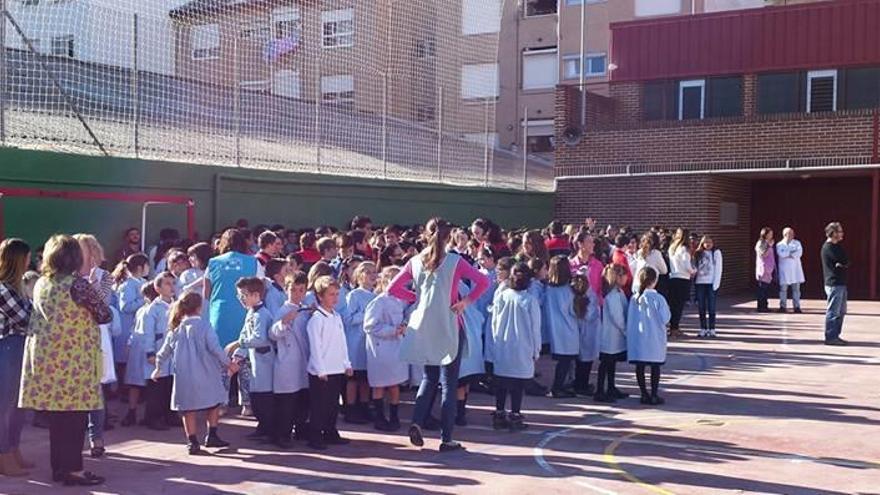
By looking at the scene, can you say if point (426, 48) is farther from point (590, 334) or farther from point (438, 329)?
point (438, 329)

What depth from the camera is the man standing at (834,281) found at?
1390 centimetres

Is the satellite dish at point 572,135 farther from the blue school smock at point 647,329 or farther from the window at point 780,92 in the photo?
the blue school smock at point 647,329

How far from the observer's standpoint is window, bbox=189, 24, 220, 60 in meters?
14.8

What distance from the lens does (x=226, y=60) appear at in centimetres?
1538

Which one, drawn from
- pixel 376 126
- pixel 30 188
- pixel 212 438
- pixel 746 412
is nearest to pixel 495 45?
pixel 376 126

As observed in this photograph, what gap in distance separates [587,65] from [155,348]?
32522 mm

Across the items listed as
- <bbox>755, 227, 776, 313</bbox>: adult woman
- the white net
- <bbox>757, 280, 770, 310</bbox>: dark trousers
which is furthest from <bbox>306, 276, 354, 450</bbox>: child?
<bbox>757, 280, 770, 310</bbox>: dark trousers

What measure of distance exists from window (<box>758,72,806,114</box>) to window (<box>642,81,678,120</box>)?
6.58 ft

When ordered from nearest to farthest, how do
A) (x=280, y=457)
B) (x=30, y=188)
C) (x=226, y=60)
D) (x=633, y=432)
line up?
(x=280, y=457), (x=633, y=432), (x=30, y=188), (x=226, y=60)

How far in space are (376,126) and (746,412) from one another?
36.1ft

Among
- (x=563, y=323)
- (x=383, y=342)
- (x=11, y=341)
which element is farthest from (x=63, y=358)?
(x=563, y=323)

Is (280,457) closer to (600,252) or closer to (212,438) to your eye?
(212,438)

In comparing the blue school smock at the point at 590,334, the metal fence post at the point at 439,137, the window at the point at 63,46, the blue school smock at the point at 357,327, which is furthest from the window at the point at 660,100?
the blue school smock at the point at 357,327

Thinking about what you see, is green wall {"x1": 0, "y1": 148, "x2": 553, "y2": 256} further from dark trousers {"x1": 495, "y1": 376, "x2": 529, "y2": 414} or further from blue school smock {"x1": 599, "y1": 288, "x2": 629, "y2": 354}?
blue school smock {"x1": 599, "y1": 288, "x2": 629, "y2": 354}
